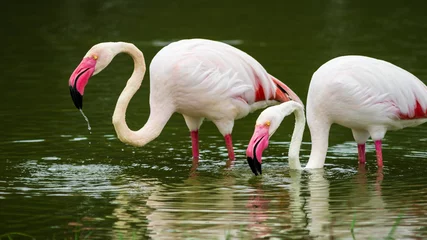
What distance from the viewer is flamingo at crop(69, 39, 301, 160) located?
30.0 ft

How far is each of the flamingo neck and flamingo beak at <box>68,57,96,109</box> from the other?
14.0 inches

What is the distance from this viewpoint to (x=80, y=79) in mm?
8828

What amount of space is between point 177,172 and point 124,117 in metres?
0.68

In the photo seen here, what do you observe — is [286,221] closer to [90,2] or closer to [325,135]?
[325,135]

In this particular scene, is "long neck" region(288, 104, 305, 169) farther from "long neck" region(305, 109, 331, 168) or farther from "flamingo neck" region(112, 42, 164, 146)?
"flamingo neck" region(112, 42, 164, 146)

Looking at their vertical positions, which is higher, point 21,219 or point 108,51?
point 108,51

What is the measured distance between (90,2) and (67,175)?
16.3 m

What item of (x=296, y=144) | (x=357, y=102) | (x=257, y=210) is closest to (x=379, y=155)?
(x=357, y=102)

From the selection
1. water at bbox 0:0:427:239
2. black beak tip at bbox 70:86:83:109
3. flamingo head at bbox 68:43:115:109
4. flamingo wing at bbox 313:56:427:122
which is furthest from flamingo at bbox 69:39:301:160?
flamingo wing at bbox 313:56:427:122

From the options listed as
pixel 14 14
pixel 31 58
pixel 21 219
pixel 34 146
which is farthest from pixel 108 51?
pixel 14 14

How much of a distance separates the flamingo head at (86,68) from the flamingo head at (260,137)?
1.57 meters

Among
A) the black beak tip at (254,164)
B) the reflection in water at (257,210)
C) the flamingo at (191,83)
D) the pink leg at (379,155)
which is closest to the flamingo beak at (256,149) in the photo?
the black beak tip at (254,164)

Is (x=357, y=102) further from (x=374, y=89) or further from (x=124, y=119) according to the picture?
(x=124, y=119)

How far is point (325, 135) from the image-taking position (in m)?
9.13
